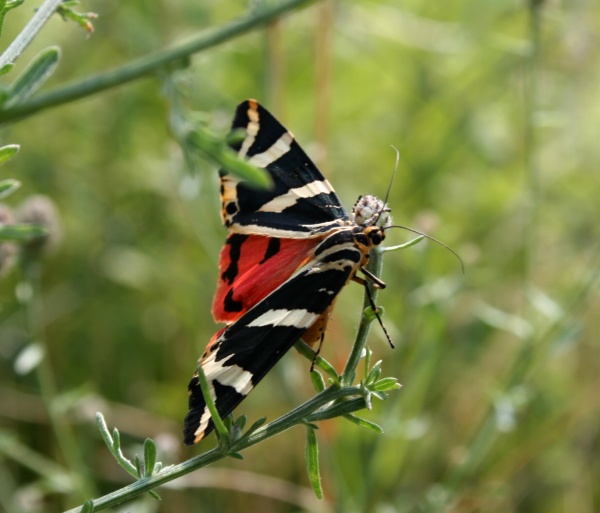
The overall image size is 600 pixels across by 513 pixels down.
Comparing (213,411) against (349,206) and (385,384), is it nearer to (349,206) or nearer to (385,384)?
(385,384)

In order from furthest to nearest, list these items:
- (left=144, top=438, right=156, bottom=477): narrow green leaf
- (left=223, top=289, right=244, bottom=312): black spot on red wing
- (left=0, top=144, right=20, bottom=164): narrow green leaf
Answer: (left=223, top=289, right=244, bottom=312): black spot on red wing, (left=144, top=438, right=156, bottom=477): narrow green leaf, (left=0, top=144, right=20, bottom=164): narrow green leaf

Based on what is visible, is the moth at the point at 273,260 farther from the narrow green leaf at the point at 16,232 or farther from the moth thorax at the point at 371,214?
the narrow green leaf at the point at 16,232

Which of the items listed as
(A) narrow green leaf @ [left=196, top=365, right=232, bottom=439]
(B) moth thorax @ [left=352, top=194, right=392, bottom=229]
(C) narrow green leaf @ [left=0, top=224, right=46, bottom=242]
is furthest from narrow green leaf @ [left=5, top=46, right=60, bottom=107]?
(B) moth thorax @ [left=352, top=194, right=392, bottom=229]

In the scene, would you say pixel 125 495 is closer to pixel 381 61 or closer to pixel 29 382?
pixel 29 382

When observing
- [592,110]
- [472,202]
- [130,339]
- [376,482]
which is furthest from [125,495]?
[592,110]

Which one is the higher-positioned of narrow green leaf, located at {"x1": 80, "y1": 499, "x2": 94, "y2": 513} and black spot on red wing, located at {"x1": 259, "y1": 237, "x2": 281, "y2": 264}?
black spot on red wing, located at {"x1": 259, "y1": 237, "x2": 281, "y2": 264}

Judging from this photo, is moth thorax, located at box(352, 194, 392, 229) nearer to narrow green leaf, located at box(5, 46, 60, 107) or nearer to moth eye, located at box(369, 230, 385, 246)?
moth eye, located at box(369, 230, 385, 246)

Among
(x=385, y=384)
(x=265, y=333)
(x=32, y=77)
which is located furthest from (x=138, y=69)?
(x=385, y=384)

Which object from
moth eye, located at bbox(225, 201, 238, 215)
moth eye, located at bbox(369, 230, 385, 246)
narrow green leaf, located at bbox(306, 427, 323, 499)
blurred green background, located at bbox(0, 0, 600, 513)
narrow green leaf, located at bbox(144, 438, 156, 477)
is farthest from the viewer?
blurred green background, located at bbox(0, 0, 600, 513)
